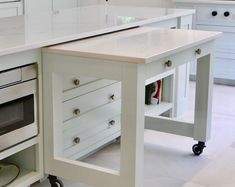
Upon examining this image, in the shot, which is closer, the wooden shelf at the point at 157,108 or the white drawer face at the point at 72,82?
the white drawer face at the point at 72,82

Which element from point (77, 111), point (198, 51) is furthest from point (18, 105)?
point (198, 51)

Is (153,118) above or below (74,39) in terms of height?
below

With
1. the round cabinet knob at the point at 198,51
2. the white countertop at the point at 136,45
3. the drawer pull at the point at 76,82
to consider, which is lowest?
the drawer pull at the point at 76,82

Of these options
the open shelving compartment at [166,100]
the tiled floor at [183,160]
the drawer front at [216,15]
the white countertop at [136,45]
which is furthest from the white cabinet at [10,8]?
the white countertop at [136,45]

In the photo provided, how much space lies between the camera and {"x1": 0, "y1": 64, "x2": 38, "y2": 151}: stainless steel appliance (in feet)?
6.23

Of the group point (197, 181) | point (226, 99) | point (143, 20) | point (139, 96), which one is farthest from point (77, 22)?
point (226, 99)

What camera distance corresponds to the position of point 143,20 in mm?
2787

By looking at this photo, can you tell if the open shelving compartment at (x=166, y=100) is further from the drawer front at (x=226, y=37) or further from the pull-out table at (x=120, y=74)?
the drawer front at (x=226, y=37)

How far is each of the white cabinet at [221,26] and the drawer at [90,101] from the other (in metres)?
2.19

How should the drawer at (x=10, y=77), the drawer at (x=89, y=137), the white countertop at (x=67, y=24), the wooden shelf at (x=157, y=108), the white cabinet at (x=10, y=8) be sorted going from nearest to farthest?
the drawer at (x=10, y=77) → the white countertop at (x=67, y=24) → the drawer at (x=89, y=137) → the wooden shelf at (x=157, y=108) → the white cabinet at (x=10, y=8)

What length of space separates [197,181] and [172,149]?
48cm

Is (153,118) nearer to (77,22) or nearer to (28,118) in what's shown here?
(77,22)

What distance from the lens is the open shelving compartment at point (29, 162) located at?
2.10m

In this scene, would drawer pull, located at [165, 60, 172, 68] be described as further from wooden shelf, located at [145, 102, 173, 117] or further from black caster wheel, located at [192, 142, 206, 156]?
wooden shelf, located at [145, 102, 173, 117]
